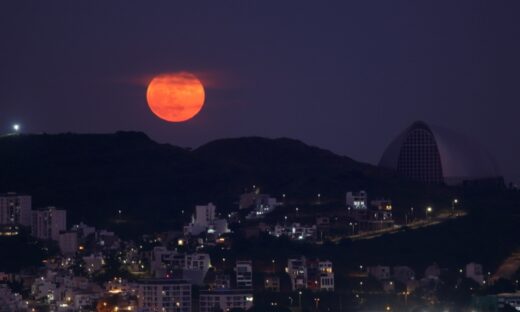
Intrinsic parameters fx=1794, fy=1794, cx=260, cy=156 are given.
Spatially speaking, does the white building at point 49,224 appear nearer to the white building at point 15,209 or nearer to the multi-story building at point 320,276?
the white building at point 15,209

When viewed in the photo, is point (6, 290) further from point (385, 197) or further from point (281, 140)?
point (281, 140)

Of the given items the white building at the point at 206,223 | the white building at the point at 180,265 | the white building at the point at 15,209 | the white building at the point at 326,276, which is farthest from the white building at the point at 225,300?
the white building at the point at 15,209

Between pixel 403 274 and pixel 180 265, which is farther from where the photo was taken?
pixel 180 265

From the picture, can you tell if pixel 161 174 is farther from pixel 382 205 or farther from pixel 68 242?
pixel 68 242

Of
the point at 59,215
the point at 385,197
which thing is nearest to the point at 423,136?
the point at 385,197

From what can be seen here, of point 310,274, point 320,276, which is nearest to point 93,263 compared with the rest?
point 310,274
